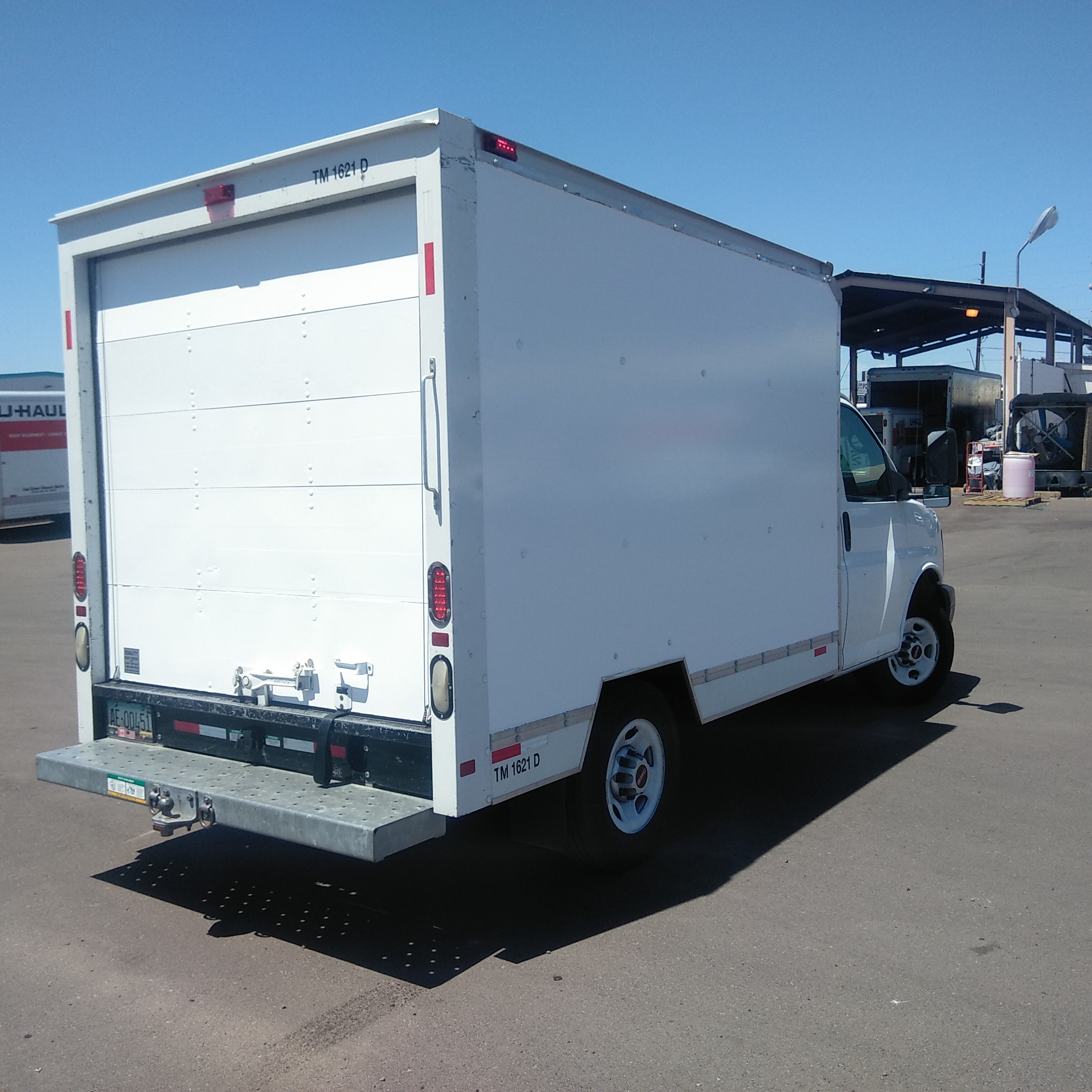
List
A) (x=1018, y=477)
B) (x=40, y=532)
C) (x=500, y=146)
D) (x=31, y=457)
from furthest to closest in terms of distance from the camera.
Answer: (x=40, y=532) → (x=1018, y=477) → (x=31, y=457) → (x=500, y=146)

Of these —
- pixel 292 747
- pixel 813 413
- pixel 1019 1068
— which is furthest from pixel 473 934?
pixel 813 413

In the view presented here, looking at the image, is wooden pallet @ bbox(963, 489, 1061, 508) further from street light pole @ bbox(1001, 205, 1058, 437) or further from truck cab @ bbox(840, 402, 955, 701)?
truck cab @ bbox(840, 402, 955, 701)

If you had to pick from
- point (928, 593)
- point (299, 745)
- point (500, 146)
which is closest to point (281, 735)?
point (299, 745)

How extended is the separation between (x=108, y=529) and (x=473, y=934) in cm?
260

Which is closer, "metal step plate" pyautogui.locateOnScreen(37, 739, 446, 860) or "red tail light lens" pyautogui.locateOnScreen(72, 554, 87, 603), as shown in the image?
"metal step plate" pyautogui.locateOnScreen(37, 739, 446, 860)

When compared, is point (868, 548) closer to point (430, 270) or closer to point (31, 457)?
point (430, 270)

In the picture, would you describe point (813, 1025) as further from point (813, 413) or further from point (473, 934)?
point (813, 413)

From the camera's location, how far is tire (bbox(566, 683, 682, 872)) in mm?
4543

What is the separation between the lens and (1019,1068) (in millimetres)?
3320

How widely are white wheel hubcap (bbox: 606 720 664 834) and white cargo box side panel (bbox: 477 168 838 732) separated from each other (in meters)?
0.34

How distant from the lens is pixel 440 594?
3869mm

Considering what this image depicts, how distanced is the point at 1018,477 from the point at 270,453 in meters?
24.7

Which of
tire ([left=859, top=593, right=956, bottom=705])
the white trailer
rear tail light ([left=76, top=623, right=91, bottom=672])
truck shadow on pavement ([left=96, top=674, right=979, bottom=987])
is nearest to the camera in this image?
truck shadow on pavement ([left=96, top=674, right=979, bottom=987])

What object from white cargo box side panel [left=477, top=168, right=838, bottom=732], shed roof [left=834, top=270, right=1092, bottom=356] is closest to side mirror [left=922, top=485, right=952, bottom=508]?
white cargo box side panel [left=477, top=168, right=838, bottom=732]
